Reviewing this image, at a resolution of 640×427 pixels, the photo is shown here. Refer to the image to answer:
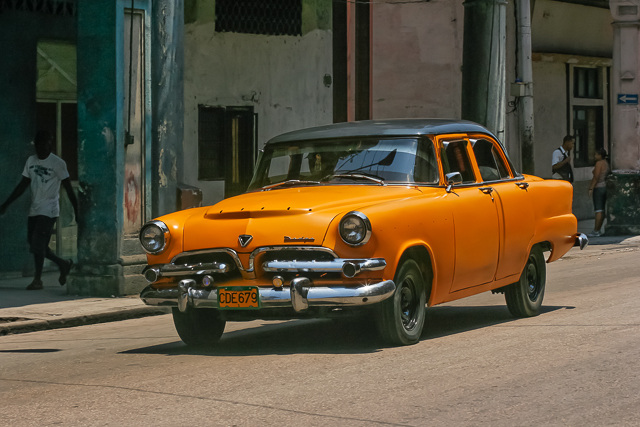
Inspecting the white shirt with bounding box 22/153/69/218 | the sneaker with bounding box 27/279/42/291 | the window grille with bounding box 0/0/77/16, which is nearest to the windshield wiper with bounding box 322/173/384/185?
the white shirt with bounding box 22/153/69/218

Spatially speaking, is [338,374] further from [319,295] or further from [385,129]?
[385,129]

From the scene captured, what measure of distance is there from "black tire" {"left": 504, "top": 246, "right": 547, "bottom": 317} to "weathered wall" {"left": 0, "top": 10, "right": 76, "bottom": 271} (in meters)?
7.41

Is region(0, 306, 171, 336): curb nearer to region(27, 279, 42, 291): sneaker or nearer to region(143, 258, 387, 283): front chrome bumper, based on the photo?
region(27, 279, 42, 291): sneaker

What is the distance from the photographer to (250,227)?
7.53 meters

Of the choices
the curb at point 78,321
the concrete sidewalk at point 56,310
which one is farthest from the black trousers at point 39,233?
the curb at point 78,321

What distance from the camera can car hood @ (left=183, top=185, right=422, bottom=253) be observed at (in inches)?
291

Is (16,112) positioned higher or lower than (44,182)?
higher

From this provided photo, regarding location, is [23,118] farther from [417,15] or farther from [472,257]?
[417,15]

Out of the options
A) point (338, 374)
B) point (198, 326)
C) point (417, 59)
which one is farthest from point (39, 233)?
point (417, 59)

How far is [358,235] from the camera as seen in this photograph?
729cm

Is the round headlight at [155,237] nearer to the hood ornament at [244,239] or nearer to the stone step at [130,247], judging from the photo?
the hood ornament at [244,239]

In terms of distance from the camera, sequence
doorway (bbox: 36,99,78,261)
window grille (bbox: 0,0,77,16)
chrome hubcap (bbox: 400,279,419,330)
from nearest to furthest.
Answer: chrome hubcap (bbox: 400,279,419,330), window grille (bbox: 0,0,77,16), doorway (bbox: 36,99,78,261)

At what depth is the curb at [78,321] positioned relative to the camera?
33.0ft

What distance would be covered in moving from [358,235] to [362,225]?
0.07 metres
